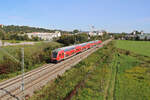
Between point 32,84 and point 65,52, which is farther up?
point 65,52

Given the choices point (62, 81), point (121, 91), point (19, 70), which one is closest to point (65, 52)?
point (19, 70)

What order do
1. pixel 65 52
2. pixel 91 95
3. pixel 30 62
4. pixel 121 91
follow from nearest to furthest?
pixel 91 95 → pixel 121 91 → pixel 30 62 → pixel 65 52

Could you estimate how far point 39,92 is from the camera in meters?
15.9

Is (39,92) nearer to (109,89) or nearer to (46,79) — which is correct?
(46,79)

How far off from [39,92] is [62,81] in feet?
12.3

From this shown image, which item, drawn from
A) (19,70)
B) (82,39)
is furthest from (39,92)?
(82,39)

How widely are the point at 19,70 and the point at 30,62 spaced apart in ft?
9.15

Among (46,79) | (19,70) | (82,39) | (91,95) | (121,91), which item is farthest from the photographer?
(82,39)

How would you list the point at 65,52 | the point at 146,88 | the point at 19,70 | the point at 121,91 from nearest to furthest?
the point at 121,91 < the point at 146,88 < the point at 19,70 < the point at 65,52

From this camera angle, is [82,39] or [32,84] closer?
[32,84]

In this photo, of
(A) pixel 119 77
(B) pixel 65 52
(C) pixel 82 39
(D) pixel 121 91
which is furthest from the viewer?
(C) pixel 82 39

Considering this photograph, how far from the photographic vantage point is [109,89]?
1698 centimetres

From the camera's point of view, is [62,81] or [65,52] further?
[65,52]

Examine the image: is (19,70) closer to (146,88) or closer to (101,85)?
(101,85)
